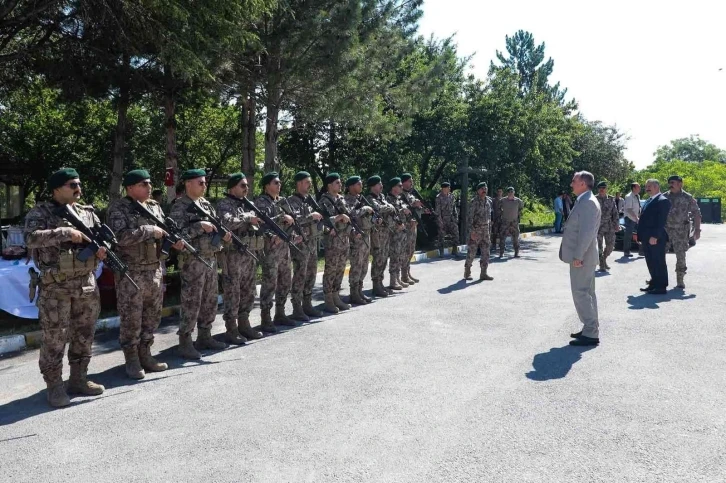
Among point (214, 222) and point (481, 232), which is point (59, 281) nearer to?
point (214, 222)

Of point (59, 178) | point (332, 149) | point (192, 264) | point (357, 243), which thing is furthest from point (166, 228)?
point (332, 149)

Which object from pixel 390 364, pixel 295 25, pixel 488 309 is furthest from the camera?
pixel 295 25

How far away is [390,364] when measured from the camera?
561 cm

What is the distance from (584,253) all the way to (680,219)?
520 centimetres

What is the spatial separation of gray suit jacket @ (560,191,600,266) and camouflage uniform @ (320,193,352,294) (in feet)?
10.4

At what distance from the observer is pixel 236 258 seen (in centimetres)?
656

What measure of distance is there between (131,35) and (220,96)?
116 inches

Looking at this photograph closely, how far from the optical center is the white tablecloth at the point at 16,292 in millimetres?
7172

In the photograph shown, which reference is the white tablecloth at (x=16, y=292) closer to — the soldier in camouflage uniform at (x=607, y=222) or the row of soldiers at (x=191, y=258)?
the row of soldiers at (x=191, y=258)

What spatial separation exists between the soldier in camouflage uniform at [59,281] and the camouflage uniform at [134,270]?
1.25 feet

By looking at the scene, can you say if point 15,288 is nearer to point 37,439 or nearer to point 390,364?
point 37,439

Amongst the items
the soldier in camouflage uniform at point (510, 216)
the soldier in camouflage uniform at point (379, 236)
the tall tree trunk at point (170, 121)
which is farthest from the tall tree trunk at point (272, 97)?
the soldier in camouflage uniform at point (510, 216)

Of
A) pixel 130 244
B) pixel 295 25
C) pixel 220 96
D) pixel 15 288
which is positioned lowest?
pixel 15 288

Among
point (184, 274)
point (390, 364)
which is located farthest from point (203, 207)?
point (390, 364)
